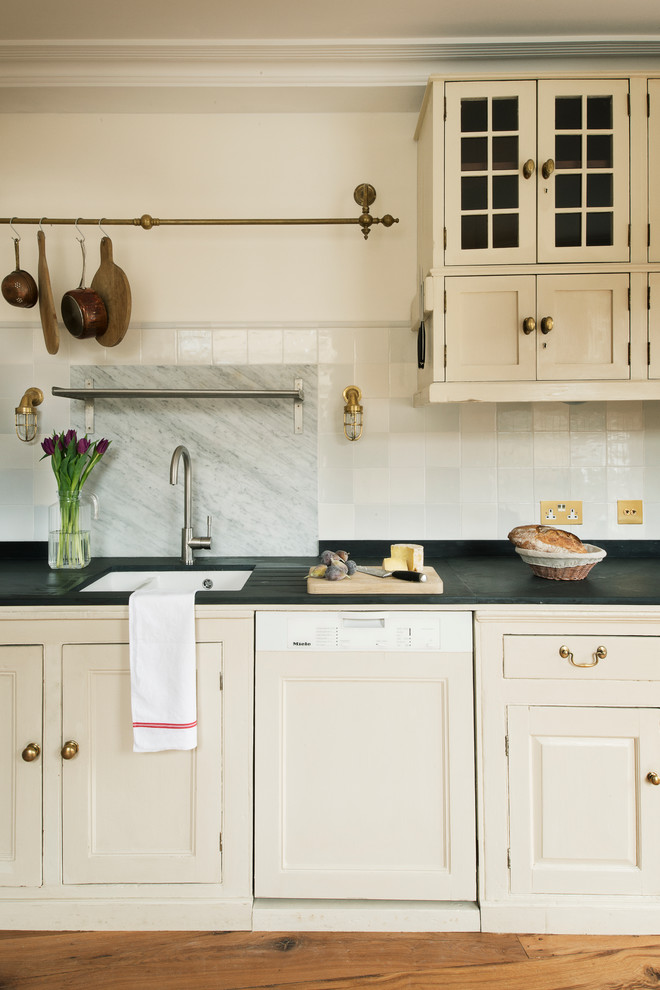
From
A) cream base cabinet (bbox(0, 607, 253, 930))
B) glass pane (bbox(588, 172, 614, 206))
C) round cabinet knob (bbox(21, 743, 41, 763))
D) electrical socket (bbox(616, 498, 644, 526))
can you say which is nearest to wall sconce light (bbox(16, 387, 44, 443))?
cream base cabinet (bbox(0, 607, 253, 930))

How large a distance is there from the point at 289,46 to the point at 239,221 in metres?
0.56

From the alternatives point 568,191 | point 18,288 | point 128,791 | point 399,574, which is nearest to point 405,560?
point 399,574

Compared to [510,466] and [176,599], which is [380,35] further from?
[176,599]

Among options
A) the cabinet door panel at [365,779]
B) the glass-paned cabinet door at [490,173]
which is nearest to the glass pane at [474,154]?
the glass-paned cabinet door at [490,173]

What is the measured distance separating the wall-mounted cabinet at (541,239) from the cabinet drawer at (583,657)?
0.75m

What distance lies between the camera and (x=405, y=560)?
1985 millimetres

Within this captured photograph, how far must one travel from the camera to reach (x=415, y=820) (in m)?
1.81

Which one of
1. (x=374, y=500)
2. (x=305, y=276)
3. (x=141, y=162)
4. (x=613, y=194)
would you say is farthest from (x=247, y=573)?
(x=613, y=194)

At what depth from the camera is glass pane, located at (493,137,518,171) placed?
209cm

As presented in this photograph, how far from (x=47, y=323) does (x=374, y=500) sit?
129cm

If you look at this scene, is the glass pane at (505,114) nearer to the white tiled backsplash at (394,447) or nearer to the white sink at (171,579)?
the white tiled backsplash at (394,447)

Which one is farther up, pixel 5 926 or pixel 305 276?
pixel 305 276

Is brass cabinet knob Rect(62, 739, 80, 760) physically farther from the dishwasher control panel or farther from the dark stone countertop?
the dishwasher control panel

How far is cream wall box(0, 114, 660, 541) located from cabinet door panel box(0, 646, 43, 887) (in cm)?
77
